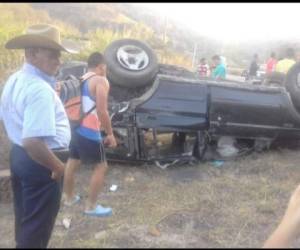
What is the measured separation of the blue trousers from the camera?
2.77m

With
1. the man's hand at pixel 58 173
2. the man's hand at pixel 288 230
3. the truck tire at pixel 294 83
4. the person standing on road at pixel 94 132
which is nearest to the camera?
the man's hand at pixel 288 230

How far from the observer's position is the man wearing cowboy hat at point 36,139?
2.60m

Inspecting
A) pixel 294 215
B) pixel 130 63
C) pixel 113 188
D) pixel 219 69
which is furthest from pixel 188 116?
pixel 219 69

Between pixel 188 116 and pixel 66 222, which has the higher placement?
pixel 188 116

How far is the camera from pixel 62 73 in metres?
6.27

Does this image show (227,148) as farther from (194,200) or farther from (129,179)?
(194,200)

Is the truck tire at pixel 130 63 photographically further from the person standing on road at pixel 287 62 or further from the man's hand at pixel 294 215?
the man's hand at pixel 294 215

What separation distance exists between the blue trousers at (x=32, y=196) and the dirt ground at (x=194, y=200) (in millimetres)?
435

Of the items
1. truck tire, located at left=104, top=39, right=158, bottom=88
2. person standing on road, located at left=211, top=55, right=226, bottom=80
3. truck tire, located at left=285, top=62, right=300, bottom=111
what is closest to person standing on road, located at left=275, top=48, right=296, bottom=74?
person standing on road, located at left=211, top=55, right=226, bottom=80

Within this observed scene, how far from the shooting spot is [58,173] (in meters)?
2.78

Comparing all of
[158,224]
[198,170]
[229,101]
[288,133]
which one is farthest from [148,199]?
[288,133]

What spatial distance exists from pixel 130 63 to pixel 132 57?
0.12 metres

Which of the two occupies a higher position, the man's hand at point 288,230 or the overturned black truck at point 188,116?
the man's hand at point 288,230

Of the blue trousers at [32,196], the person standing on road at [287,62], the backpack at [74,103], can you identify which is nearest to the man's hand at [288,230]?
the blue trousers at [32,196]
